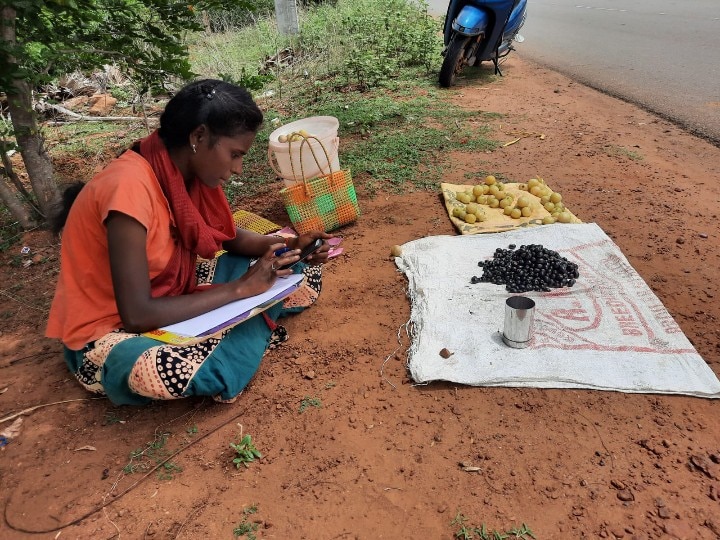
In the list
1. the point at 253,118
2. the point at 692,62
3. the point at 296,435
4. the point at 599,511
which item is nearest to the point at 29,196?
the point at 253,118

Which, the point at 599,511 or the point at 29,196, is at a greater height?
the point at 29,196

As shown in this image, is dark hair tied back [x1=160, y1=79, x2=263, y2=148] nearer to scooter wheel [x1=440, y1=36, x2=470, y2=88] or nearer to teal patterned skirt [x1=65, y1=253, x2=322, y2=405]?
teal patterned skirt [x1=65, y1=253, x2=322, y2=405]

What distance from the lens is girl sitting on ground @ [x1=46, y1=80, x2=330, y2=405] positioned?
2.04 m

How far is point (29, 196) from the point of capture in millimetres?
4160

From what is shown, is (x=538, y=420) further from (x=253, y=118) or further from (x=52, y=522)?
(x=52, y=522)

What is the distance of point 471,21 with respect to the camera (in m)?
6.30

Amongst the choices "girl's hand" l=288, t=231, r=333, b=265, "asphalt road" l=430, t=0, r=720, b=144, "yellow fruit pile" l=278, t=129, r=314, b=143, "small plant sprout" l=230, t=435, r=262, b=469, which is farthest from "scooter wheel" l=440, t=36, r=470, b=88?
"small plant sprout" l=230, t=435, r=262, b=469

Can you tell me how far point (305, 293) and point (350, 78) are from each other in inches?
205

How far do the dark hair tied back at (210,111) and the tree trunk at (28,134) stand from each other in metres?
1.67

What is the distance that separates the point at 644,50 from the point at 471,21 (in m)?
3.13

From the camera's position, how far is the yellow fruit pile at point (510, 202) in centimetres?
365

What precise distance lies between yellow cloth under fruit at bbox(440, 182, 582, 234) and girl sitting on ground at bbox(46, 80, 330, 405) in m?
1.62

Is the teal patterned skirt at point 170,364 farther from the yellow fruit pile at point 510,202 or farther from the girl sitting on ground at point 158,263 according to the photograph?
the yellow fruit pile at point 510,202

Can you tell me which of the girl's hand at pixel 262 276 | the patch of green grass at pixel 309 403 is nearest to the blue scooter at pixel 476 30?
the girl's hand at pixel 262 276
